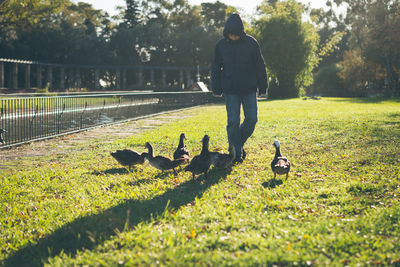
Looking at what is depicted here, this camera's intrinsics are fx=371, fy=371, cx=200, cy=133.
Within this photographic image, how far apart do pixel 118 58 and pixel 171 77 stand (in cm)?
1081

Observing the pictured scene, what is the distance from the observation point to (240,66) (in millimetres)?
6457

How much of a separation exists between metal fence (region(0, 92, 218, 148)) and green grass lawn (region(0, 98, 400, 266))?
2.99 metres

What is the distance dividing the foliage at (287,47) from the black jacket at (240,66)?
35.5 metres

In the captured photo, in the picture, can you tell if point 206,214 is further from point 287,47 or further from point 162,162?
point 287,47

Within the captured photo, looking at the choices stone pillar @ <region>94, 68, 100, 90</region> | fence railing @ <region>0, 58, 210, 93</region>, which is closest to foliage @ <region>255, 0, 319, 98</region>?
fence railing @ <region>0, 58, 210, 93</region>

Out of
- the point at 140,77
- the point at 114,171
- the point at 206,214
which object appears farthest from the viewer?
the point at 140,77

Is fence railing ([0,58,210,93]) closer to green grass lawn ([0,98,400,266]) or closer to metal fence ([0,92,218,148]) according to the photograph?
metal fence ([0,92,218,148])

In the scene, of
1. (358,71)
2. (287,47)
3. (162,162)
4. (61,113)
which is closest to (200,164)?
(162,162)

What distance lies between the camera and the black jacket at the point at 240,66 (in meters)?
6.41

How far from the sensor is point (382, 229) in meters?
3.75

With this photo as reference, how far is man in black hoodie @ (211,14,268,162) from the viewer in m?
6.39

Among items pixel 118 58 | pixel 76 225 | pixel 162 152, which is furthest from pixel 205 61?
pixel 76 225

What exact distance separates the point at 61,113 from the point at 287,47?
33164mm

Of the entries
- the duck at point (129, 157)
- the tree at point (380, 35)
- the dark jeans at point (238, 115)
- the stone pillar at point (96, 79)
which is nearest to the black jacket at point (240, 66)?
the dark jeans at point (238, 115)
